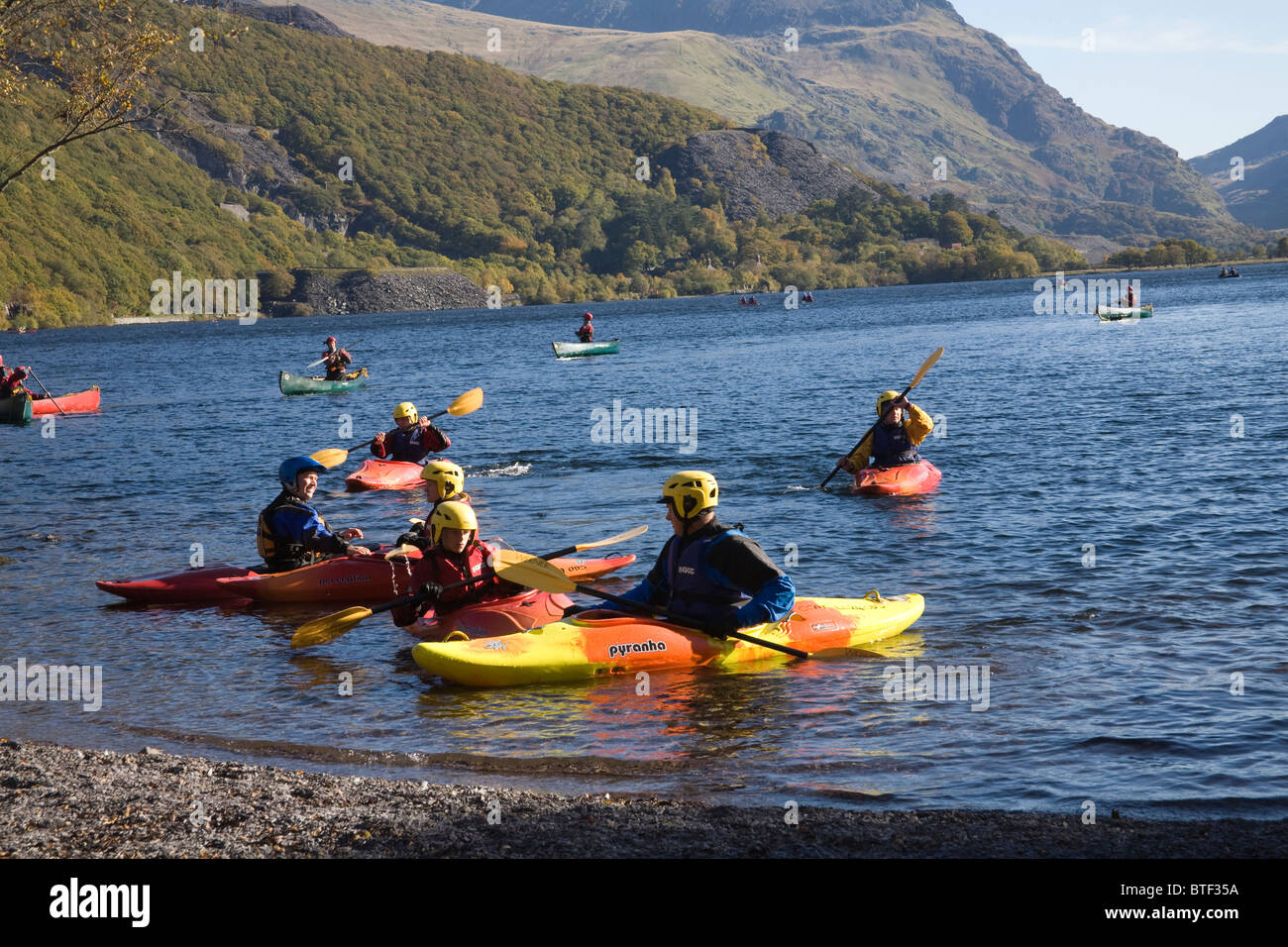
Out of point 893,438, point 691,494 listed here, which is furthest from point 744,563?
point 893,438

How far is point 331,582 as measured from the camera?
46.9 feet

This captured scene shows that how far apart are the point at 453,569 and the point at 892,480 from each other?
404 inches

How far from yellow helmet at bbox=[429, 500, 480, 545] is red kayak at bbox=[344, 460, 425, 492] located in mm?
11363

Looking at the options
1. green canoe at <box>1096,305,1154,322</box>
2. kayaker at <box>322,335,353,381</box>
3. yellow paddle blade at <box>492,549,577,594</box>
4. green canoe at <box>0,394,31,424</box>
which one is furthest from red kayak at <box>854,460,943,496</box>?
green canoe at <box>1096,305,1154,322</box>

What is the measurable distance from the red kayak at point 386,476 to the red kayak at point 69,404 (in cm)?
2398

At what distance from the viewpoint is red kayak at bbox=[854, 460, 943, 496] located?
20125 millimetres

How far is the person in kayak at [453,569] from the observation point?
11.7 meters

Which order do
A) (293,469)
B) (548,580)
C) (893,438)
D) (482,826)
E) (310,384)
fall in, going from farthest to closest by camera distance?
(310,384) → (893,438) → (293,469) → (548,580) → (482,826)

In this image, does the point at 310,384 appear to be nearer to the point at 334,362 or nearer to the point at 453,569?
the point at 334,362

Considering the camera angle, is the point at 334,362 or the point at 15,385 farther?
the point at 334,362

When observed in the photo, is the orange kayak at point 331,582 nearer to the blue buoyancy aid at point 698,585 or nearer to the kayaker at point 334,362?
the blue buoyancy aid at point 698,585

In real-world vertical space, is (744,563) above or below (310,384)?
below

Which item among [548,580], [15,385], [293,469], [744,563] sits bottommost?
[548,580]
